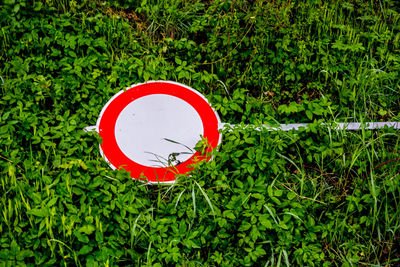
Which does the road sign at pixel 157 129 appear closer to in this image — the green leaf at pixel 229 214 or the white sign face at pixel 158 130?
the white sign face at pixel 158 130

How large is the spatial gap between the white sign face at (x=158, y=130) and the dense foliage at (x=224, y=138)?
18 cm

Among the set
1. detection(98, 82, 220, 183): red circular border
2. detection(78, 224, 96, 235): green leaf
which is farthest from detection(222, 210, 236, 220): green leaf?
detection(78, 224, 96, 235): green leaf

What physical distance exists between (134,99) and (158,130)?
12.4 inches

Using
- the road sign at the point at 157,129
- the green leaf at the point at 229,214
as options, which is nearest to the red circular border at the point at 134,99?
the road sign at the point at 157,129

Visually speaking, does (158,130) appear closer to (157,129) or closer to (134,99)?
(157,129)

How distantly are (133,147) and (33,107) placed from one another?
863 mm

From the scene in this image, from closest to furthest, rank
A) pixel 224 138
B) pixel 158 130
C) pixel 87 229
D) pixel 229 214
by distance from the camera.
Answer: pixel 87 229
pixel 229 214
pixel 158 130
pixel 224 138

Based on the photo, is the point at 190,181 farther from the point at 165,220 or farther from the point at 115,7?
the point at 115,7

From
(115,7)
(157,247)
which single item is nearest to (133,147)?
(157,247)

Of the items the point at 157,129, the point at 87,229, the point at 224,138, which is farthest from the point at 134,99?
the point at 87,229

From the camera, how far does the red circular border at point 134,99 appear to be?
93.6 inches

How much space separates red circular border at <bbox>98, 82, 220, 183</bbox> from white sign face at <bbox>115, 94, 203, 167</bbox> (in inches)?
1.3

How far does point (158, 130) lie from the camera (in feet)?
8.13

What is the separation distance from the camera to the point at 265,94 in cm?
312
